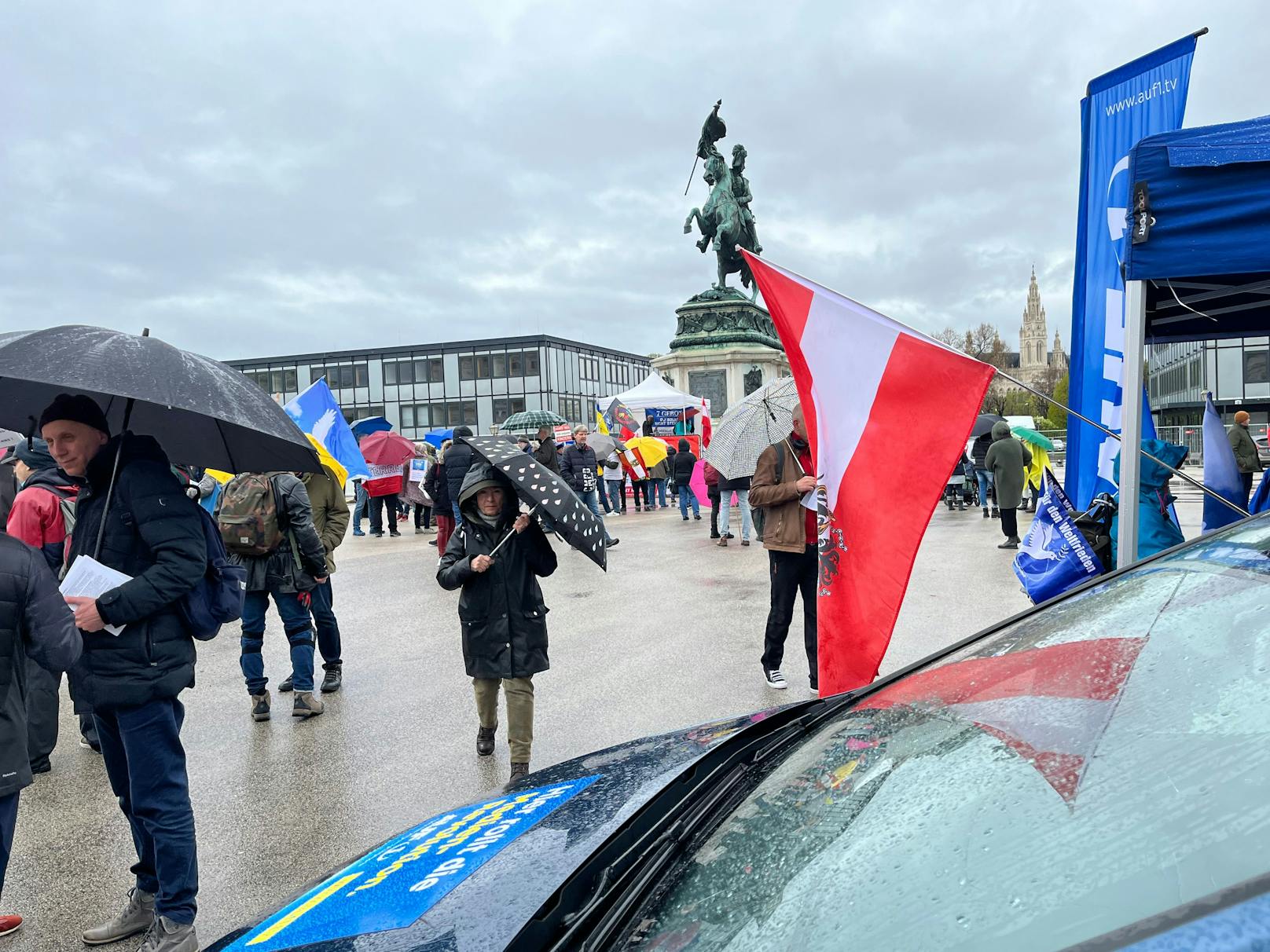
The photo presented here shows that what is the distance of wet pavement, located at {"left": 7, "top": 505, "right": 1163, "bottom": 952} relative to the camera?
3.80 m

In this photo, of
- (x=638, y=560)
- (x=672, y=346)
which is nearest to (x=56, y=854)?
(x=638, y=560)

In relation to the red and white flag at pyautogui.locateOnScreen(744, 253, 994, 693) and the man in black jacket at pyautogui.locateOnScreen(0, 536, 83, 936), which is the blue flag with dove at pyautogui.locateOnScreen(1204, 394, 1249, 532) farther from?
the man in black jacket at pyautogui.locateOnScreen(0, 536, 83, 936)

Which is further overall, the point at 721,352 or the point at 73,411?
the point at 721,352

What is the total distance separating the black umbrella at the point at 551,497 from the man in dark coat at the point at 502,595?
0.23m

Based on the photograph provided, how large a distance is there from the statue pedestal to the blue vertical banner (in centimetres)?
2156

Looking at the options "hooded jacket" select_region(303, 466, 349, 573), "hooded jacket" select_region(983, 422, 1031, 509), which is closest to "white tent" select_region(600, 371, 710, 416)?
"hooded jacket" select_region(983, 422, 1031, 509)

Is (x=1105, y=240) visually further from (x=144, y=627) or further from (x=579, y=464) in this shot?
(x=579, y=464)

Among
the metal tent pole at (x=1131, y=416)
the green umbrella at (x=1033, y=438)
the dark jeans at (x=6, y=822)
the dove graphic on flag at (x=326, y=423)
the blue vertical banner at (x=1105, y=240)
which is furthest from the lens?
the green umbrella at (x=1033, y=438)

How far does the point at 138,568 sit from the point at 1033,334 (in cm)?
15113

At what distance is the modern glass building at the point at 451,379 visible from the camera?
58.2m

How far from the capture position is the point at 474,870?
1.79m

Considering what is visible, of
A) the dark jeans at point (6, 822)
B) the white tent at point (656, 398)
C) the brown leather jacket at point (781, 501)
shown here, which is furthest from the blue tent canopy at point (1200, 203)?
the white tent at point (656, 398)

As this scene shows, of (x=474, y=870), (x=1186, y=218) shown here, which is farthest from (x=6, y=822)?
(x=1186, y=218)

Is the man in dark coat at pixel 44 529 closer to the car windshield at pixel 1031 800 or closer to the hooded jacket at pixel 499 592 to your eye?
Result: the hooded jacket at pixel 499 592
